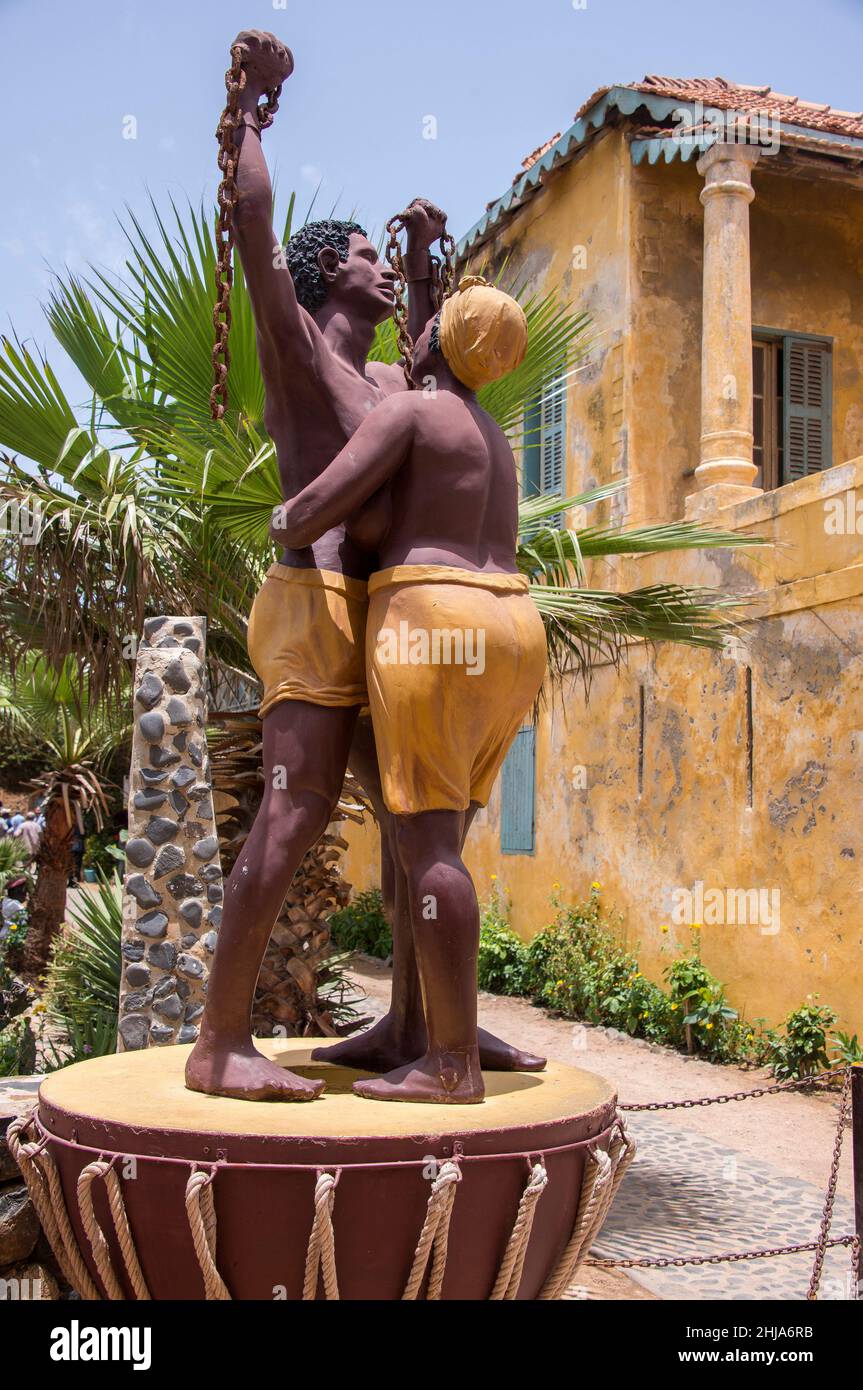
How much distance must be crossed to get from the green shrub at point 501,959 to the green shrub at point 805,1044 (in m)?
3.49

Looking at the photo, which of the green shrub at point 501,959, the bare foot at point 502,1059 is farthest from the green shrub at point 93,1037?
the green shrub at point 501,959

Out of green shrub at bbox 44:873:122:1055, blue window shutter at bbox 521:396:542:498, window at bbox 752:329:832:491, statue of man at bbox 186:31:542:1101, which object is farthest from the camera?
blue window shutter at bbox 521:396:542:498

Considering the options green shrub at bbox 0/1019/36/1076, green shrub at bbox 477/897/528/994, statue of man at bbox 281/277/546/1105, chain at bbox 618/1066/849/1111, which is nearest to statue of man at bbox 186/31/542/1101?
statue of man at bbox 281/277/546/1105

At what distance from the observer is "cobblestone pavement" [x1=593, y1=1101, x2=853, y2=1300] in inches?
177

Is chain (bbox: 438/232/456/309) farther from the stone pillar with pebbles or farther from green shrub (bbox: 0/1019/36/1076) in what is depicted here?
green shrub (bbox: 0/1019/36/1076)

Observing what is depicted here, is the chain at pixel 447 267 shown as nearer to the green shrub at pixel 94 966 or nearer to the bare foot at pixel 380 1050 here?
the bare foot at pixel 380 1050

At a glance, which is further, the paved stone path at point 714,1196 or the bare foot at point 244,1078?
the paved stone path at point 714,1196

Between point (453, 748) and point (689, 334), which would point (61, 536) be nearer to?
point (453, 748)

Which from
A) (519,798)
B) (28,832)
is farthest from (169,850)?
(28,832)

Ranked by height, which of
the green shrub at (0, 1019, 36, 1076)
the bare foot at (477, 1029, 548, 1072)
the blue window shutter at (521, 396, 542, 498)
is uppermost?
the blue window shutter at (521, 396, 542, 498)

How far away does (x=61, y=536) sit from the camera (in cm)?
547

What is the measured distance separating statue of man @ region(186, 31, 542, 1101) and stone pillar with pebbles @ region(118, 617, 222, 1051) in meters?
2.41

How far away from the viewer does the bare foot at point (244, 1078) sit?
7.78 ft
